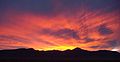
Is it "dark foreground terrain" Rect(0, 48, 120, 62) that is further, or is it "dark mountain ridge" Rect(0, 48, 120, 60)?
"dark mountain ridge" Rect(0, 48, 120, 60)

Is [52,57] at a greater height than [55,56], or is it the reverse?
[55,56]

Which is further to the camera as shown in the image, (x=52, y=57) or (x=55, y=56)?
(x=55, y=56)

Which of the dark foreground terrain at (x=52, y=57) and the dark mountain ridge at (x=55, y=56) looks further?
the dark mountain ridge at (x=55, y=56)

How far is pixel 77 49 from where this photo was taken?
170 metres
